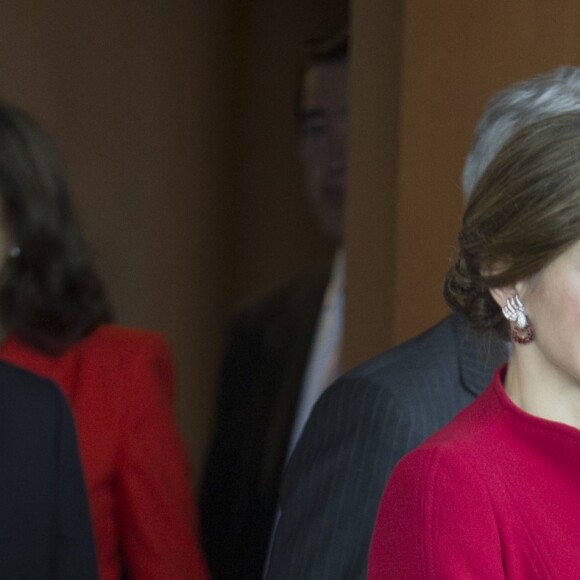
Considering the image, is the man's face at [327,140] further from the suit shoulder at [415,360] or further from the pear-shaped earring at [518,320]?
the pear-shaped earring at [518,320]

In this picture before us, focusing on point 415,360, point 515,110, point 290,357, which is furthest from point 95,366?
point 515,110

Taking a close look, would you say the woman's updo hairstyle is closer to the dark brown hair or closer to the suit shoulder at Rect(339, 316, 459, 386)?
the suit shoulder at Rect(339, 316, 459, 386)

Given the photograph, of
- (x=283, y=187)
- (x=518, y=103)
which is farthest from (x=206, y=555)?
(x=283, y=187)

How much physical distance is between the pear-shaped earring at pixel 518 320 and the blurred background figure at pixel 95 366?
1523 mm

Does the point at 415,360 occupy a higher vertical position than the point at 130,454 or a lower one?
higher

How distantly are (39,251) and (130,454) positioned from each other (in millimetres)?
539

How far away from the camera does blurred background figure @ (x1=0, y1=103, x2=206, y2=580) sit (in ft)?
9.68

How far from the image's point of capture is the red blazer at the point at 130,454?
2943mm

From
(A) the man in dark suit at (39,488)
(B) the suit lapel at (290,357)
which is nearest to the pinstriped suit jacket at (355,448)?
(A) the man in dark suit at (39,488)

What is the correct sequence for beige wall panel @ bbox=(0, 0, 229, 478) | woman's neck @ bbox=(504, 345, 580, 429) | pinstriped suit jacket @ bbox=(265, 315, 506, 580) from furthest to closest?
beige wall panel @ bbox=(0, 0, 229, 478) < pinstriped suit jacket @ bbox=(265, 315, 506, 580) < woman's neck @ bbox=(504, 345, 580, 429)

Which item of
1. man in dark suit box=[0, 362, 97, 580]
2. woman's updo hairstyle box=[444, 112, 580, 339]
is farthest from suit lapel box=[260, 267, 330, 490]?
woman's updo hairstyle box=[444, 112, 580, 339]

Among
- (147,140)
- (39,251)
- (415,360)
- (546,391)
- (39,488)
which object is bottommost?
(147,140)

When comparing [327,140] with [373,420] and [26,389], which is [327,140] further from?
[373,420]

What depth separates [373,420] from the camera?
73.2 inches
